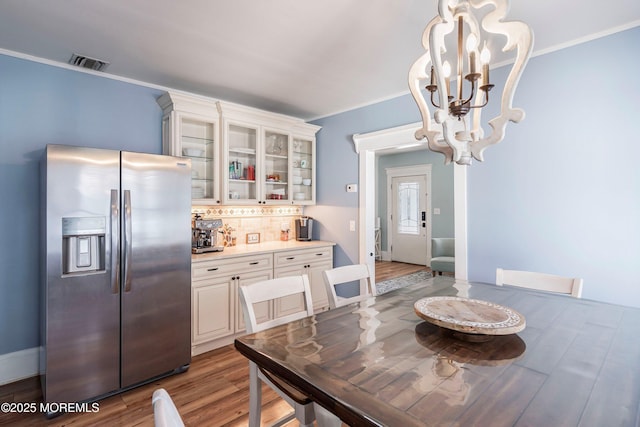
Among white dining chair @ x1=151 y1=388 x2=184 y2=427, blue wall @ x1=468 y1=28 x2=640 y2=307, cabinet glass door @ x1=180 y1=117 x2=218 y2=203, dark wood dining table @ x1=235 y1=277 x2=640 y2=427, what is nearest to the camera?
white dining chair @ x1=151 y1=388 x2=184 y2=427

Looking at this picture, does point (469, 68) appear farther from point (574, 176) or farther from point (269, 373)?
point (269, 373)

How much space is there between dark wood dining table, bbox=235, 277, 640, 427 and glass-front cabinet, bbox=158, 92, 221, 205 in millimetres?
2317

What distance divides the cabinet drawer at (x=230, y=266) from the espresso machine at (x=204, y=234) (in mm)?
263

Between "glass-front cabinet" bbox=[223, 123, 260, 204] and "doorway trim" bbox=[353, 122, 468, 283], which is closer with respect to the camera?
"doorway trim" bbox=[353, 122, 468, 283]

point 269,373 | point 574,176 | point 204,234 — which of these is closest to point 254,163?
point 204,234

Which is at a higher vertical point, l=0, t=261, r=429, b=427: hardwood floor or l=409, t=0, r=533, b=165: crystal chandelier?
l=409, t=0, r=533, b=165: crystal chandelier

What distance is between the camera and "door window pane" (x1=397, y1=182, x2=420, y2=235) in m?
7.39

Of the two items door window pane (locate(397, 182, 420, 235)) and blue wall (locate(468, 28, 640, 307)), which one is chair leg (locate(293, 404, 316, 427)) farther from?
door window pane (locate(397, 182, 420, 235))

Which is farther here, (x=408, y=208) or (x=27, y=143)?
(x=408, y=208)

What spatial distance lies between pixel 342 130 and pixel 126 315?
9.98 ft

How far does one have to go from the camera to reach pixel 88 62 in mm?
2691

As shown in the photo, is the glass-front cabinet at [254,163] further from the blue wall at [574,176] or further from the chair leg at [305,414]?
the chair leg at [305,414]

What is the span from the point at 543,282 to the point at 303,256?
7.87ft

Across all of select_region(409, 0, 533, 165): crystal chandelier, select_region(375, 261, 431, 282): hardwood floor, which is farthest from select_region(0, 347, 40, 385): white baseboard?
select_region(375, 261, 431, 282): hardwood floor
